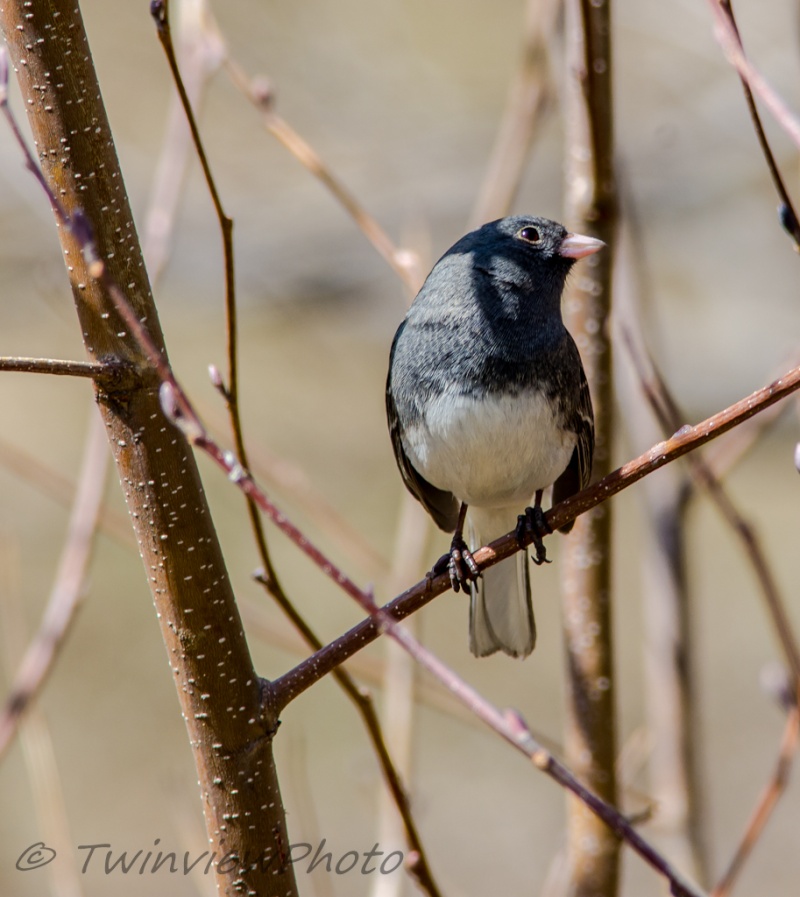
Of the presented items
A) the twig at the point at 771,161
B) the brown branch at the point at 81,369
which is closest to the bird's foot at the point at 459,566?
the brown branch at the point at 81,369

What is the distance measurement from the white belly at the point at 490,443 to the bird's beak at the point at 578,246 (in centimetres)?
27

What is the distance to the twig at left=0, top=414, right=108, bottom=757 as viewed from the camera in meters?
1.63

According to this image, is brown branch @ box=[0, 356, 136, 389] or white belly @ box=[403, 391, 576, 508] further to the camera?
white belly @ box=[403, 391, 576, 508]

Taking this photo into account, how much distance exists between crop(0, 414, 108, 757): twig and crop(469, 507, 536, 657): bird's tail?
2.37 ft

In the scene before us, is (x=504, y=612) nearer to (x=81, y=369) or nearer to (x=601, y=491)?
(x=601, y=491)

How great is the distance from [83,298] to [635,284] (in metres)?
1.40

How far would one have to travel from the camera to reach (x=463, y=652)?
5535 mm

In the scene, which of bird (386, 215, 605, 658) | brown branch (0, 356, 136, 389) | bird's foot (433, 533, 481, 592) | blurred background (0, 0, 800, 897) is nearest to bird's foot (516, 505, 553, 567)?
bird (386, 215, 605, 658)

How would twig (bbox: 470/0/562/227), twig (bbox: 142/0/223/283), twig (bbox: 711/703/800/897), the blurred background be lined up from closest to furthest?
1. twig (bbox: 711/703/800/897)
2. twig (bbox: 142/0/223/283)
3. twig (bbox: 470/0/562/227)
4. the blurred background

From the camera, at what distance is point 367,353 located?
5.72m

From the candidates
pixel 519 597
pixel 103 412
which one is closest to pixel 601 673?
pixel 519 597

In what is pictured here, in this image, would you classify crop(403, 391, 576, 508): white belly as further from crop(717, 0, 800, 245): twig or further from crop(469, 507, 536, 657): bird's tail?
crop(717, 0, 800, 245): twig

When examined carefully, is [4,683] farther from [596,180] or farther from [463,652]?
[596,180]

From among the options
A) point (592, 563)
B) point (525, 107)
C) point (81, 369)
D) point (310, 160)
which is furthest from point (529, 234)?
point (81, 369)
